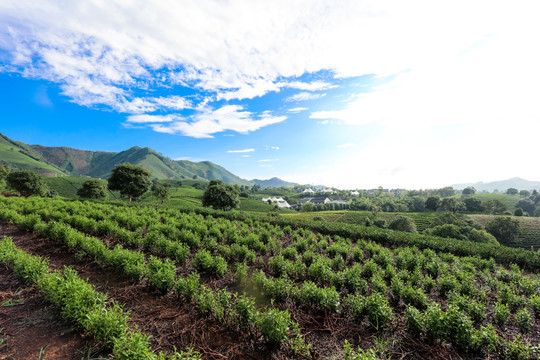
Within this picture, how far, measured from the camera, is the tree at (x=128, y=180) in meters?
44.4

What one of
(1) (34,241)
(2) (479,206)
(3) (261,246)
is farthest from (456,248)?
(2) (479,206)

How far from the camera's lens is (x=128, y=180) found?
44.6 meters

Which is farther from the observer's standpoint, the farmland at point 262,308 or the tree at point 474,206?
the tree at point 474,206

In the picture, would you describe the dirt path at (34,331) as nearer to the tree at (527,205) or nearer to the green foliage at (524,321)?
the green foliage at (524,321)

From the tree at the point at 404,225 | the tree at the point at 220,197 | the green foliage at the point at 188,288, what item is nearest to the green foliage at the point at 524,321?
the green foliage at the point at 188,288

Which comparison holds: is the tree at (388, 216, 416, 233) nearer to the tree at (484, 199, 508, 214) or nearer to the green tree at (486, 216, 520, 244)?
the green tree at (486, 216, 520, 244)

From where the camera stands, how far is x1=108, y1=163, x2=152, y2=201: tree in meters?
44.4

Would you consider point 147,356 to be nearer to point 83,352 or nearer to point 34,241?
point 83,352

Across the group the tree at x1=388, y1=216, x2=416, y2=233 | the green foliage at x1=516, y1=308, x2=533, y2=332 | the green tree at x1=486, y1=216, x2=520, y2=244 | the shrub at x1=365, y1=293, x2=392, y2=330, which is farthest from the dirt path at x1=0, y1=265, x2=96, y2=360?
the green tree at x1=486, y1=216, x2=520, y2=244

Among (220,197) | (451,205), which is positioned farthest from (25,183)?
(451,205)

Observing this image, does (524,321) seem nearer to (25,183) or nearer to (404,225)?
(404,225)

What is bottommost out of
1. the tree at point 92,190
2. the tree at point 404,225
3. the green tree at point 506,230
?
the green tree at point 506,230

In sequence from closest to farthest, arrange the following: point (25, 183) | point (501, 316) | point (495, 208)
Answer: point (501, 316)
point (25, 183)
point (495, 208)

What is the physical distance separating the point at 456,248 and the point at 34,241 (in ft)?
100
